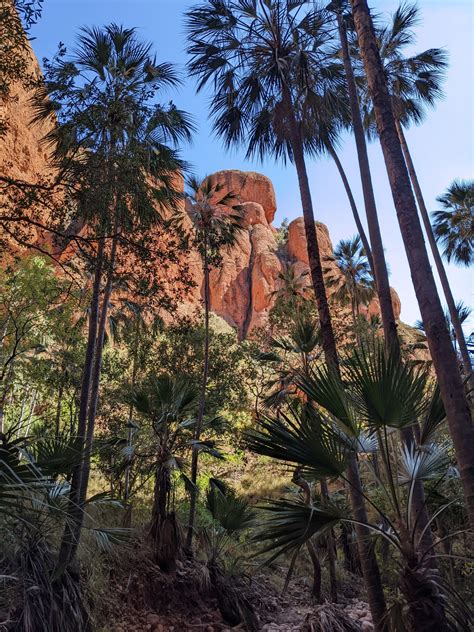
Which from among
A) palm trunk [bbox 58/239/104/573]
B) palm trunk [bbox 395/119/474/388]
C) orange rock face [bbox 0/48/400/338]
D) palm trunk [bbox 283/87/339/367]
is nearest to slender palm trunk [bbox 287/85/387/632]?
palm trunk [bbox 283/87/339/367]

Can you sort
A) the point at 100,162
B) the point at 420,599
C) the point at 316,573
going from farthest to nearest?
1. the point at 316,573
2. the point at 100,162
3. the point at 420,599

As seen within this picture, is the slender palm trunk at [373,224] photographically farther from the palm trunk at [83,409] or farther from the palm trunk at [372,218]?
the palm trunk at [83,409]

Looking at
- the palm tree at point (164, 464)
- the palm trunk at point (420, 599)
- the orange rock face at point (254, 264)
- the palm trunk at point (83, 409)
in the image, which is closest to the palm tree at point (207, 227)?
the palm tree at point (164, 464)

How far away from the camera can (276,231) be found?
67125mm

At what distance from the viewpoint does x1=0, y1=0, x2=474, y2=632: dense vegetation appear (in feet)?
13.3

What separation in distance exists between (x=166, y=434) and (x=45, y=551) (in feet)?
14.8

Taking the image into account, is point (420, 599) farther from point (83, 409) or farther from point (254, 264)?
point (254, 264)

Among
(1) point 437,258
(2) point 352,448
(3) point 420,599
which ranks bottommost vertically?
(3) point 420,599

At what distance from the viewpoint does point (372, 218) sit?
910 cm

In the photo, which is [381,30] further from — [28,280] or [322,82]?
[28,280]

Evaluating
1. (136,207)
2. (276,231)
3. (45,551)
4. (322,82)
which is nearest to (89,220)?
(136,207)

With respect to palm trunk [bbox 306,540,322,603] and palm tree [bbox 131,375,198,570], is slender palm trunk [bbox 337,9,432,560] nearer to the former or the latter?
palm tree [bbox 131,375,198,570]

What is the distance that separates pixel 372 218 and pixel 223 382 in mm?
10347

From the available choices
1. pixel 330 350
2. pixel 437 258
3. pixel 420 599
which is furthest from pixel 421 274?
pixel 437 258
